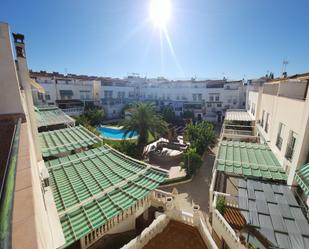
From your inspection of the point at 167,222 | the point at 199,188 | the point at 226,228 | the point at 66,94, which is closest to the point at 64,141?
the point at 167,222

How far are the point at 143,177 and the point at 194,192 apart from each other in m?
8.94

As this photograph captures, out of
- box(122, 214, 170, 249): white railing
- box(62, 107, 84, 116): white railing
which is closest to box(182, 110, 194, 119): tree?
box(62, 107, 84, 116): white railing

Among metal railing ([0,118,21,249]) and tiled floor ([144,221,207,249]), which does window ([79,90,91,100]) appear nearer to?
tiled floor ([144,221,207,249])

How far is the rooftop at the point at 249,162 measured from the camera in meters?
11.3

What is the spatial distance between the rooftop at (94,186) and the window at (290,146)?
26.5 ft

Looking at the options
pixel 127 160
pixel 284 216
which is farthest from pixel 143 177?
pixel 284 216

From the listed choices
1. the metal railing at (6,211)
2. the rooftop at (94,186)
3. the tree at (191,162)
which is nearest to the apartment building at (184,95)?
the tree at (191,162)

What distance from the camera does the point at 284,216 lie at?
25.0 ft

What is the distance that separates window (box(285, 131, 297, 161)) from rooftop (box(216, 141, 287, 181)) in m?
1.09

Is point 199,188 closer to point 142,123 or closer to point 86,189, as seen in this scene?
point 142,123

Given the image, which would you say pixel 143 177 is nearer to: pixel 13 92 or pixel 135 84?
pixel 13 92

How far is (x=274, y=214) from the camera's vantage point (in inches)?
306

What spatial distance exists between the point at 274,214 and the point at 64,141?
1381 centimetres

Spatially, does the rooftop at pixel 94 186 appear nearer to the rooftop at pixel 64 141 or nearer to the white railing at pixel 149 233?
the rooftop at pixel 64 141
